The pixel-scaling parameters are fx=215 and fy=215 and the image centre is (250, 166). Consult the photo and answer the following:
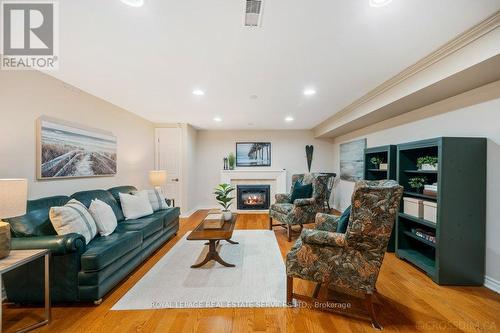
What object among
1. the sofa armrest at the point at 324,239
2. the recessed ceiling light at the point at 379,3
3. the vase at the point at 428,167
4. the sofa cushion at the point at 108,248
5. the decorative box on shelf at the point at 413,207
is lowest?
the sofa cushion at the point at 108,248

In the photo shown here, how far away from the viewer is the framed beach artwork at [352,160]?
4.78m

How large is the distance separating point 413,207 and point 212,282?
8.85 ft

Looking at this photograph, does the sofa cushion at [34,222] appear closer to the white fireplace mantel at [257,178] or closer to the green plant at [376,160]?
the white fireplace mantel at [257,178]

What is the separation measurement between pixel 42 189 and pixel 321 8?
11.3 ft

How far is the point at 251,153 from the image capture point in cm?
634

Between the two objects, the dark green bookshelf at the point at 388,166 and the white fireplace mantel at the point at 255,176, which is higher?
the dark green bookshelf at the point at 388,166

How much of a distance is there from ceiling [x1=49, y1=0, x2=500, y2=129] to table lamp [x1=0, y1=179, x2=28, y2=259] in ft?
4.19

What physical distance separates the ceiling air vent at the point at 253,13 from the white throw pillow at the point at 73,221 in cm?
245

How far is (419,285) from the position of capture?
2.34 metres

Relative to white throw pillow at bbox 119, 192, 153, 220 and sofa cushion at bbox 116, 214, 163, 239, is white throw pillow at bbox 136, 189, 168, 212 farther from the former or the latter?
sofa cushion at bbox 116, 214, 163, 239

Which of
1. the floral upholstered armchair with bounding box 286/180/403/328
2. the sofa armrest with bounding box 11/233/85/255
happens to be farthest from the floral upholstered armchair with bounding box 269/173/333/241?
the sofa armrest with bounding box 11/233/85/255

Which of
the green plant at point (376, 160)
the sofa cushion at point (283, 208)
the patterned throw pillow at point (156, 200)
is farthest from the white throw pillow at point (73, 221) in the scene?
the green plant at point (376, 160)

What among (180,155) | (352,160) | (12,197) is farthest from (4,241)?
(352,160)

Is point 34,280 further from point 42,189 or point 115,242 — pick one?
point 42,189
